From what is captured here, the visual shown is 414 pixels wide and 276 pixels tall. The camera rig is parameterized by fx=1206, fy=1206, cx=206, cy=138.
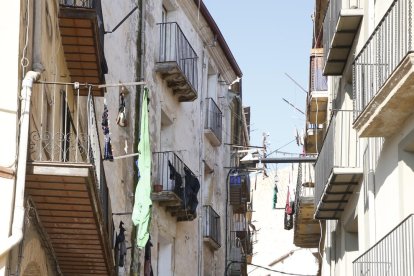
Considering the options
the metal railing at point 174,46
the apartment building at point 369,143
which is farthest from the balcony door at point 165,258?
the apartment building at point 369,143

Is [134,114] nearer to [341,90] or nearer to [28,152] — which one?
[341,90]

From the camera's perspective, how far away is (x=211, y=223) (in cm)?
3388

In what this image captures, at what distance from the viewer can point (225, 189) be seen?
1489 inches

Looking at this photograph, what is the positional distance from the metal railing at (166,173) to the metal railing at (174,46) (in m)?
2.22

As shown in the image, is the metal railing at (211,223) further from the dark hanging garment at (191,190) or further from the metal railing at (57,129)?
the metal railing at (57,129)

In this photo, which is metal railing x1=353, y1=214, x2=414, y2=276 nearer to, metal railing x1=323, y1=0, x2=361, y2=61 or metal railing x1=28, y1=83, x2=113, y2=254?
metal railing x1=28, y1=83, x2=113, y2=254

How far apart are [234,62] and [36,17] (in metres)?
22.8

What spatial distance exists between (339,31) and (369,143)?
226 cm

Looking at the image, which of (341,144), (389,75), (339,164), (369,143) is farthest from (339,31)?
(389,75)

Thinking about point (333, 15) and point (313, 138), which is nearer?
point (333, 15)

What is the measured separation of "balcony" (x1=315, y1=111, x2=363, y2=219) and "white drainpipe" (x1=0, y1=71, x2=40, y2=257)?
582 cm

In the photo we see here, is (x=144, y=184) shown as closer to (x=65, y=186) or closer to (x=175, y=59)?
(x=65, y=186)

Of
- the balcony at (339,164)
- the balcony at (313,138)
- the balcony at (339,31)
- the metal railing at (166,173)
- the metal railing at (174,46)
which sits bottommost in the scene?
the balcony at (339,164)

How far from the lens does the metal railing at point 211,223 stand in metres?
33.4
